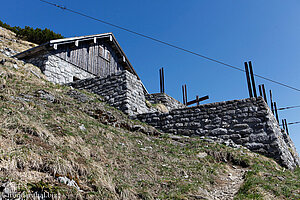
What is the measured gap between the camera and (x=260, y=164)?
8070 millimetres

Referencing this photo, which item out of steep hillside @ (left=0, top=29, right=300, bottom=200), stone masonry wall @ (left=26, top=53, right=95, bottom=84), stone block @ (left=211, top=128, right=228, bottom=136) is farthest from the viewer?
stone masonry wall @ (left=26, top=53, right=95, bottom=84)

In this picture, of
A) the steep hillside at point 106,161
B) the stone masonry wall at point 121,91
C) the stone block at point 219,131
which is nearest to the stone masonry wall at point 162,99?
the stone masonry wall at point 121,91

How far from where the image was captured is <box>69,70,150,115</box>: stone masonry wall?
11.8m

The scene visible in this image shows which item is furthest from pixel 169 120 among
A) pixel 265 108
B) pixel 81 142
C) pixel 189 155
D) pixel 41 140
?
pixel 41 140

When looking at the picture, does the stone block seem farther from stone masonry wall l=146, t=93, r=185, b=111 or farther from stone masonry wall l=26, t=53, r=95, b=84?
stone masonry wall l=26, t=53, r=95, b=84

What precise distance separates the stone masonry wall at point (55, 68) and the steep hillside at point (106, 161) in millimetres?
4428

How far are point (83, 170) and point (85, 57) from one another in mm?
13785

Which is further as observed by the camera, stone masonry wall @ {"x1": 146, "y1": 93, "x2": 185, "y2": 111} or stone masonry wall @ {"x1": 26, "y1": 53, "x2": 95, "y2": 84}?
stone masonry wall @ {"x1": 146, "y1": 93, "x2": 185, "y2": 111}

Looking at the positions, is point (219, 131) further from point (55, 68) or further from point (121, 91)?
point (55, 68)

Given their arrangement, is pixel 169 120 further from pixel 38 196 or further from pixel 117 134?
pixel 38 196

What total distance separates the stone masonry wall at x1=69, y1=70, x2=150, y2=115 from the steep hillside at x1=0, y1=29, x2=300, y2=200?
6.80 feet

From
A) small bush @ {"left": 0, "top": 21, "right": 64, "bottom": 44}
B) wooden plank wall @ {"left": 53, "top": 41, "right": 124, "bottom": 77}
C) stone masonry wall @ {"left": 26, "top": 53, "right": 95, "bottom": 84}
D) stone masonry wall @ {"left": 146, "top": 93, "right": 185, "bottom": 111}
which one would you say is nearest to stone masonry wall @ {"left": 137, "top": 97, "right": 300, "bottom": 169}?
stone masonry wall @ {"left": 26, "top": 53, "right": 95, "bottom": 84}

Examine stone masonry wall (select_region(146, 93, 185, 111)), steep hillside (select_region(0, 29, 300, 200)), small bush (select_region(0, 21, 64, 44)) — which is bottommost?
steep hillside (select_region(0, 29, 300, 200))

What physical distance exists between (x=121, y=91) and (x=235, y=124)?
223 inches
